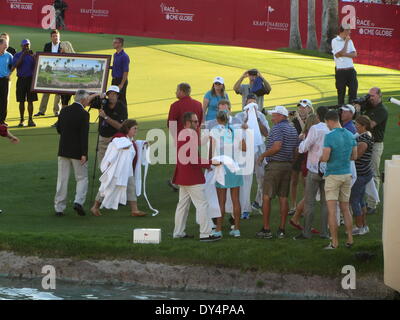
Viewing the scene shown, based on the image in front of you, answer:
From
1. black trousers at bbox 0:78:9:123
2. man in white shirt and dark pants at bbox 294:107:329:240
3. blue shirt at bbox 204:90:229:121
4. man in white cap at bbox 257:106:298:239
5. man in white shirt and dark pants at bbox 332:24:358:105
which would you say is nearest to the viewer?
man in white shirt and dark pants at bbox 294:107:329:240

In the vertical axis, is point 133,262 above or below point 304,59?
below

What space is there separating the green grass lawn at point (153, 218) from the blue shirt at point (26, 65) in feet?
4.14

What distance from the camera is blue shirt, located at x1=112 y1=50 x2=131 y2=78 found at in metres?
20.9

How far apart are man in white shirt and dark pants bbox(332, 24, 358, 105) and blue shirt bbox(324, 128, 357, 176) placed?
7432 millimetres

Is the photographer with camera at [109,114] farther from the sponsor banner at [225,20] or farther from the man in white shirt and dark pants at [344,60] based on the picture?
the sponsor banner at [225,20]

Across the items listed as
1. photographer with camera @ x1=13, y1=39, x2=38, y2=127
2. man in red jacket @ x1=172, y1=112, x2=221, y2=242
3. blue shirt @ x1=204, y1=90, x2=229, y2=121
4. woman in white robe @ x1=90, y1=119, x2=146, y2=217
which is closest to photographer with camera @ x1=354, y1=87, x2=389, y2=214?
blue shirt @ x1=204, y1=90, x2=229, y2=121

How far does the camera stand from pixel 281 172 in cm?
1412

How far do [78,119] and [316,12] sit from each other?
1279 inches

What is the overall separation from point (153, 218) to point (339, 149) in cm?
374

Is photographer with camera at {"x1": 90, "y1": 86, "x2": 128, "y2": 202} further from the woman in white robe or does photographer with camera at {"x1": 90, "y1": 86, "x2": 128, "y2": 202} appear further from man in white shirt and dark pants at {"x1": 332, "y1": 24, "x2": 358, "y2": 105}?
man in white shirt and dark pants at {"x1": 332, "y1": 24, "x2": 358, "y2": 105}

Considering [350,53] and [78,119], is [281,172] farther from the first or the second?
[350,53]

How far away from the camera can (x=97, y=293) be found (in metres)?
12.4

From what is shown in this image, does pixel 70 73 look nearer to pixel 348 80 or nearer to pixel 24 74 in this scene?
pixel 24 74

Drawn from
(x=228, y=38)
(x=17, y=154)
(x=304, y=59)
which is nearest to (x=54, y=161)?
(x=17, y=154)
